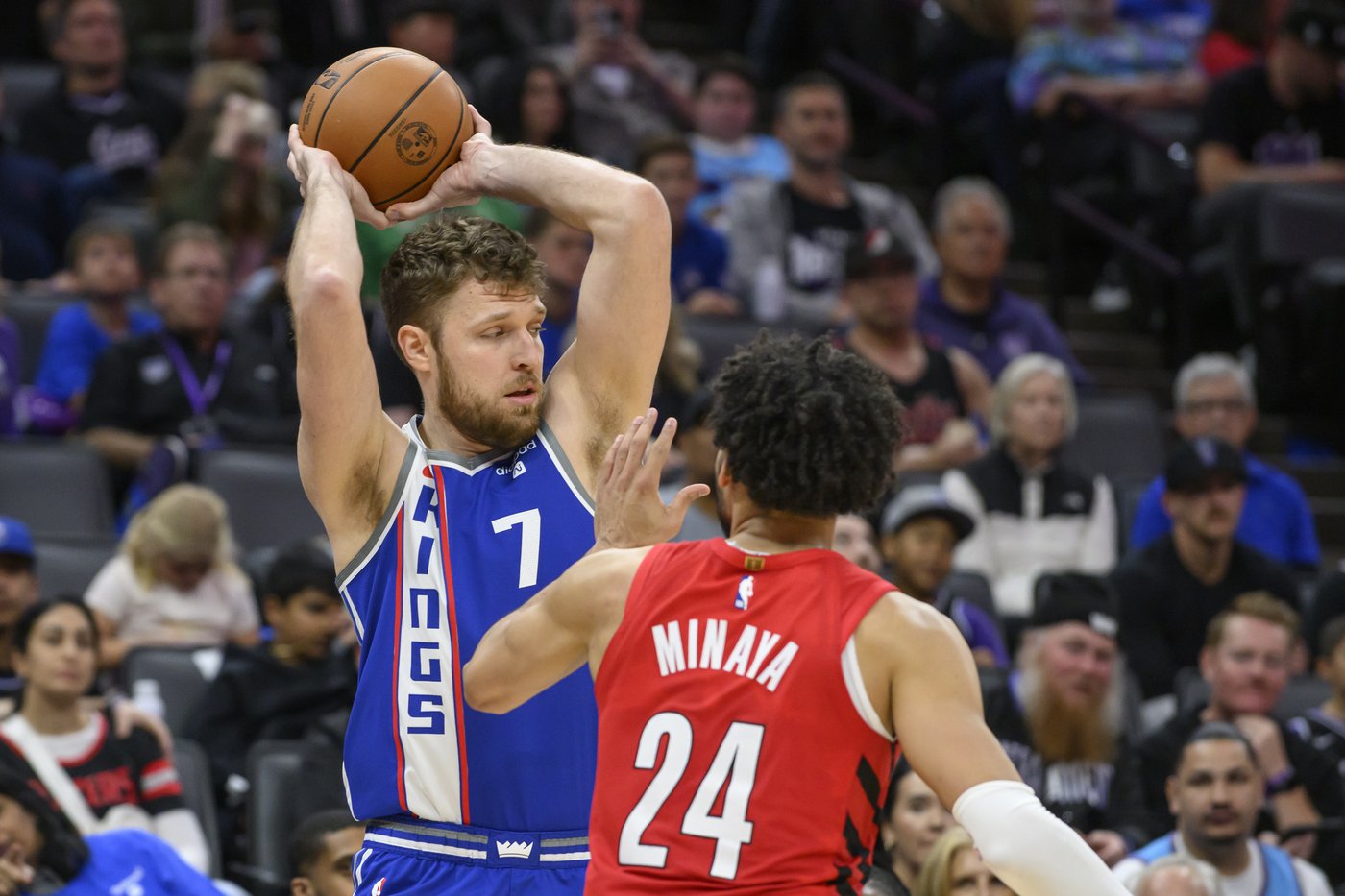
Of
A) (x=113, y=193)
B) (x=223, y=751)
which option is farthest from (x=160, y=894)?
(x=113, y=193)

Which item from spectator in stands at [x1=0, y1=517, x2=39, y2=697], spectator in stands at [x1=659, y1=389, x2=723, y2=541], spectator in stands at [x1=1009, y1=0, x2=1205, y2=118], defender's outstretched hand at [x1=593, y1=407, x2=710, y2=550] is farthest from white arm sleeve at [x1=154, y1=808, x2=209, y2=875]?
spectator in stands at [x1=1009, y1=0, x2=1205, y2=118]

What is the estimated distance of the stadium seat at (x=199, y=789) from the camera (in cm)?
698

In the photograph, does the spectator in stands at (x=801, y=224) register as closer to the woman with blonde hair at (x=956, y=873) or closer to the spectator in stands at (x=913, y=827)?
the spectator in stands at (x=913, y=827)

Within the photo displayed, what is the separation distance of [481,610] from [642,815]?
0.78 metres

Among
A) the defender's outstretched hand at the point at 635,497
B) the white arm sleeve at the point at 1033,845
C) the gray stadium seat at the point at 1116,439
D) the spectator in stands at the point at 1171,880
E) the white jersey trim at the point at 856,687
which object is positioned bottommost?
the spectator in stands at the point at 1171,880

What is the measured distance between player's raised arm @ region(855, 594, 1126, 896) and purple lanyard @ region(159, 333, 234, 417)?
6.30 meters

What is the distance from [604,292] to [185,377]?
5.37 meters

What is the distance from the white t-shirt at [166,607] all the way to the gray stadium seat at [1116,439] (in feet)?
13.7

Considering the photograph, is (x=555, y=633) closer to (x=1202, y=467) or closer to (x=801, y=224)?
(x=1202, y=467)

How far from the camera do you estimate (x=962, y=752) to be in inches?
124

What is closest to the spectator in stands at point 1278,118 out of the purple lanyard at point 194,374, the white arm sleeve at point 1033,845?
the purple lanyard at point 194,374

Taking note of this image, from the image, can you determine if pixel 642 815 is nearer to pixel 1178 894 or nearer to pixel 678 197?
pixel 1178 894

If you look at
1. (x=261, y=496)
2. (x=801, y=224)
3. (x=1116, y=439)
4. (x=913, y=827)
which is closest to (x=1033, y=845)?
(x=913, y=827)

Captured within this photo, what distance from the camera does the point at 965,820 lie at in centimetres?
314
